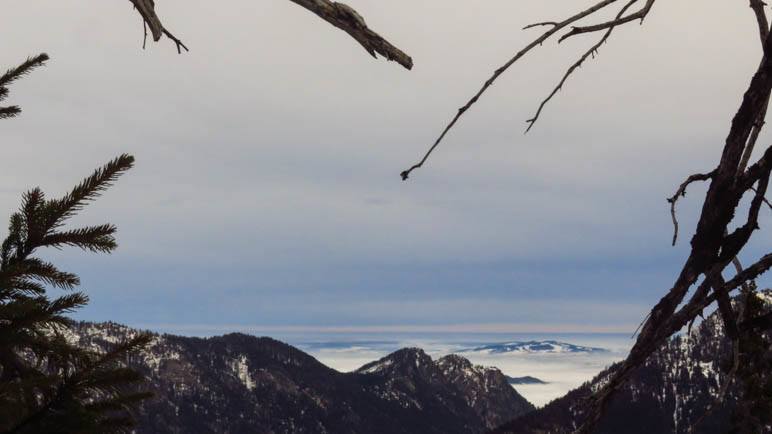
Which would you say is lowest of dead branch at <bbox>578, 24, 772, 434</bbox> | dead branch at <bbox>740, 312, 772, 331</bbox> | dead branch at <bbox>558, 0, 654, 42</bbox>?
dead branch at <bbox>740, 312, 772, 331</bbox>

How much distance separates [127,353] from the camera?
19.9 ft

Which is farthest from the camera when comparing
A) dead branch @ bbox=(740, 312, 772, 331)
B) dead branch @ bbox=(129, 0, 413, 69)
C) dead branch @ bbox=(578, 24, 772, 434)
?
dead branch @ bbox=(740, 312, 772, 331)

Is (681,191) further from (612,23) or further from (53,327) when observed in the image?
(53,327)

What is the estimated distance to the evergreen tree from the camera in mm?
5582

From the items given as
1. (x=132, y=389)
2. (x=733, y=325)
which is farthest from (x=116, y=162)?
(x=733, y=325)

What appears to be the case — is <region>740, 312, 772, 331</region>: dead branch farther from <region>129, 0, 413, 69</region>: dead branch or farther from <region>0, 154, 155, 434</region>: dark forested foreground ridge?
<region>0, 154, 155, 434</region>: dark forested foreground ridge

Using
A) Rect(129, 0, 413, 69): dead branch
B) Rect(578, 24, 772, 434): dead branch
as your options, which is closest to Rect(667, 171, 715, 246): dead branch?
Rect(578, 24, 772, 434): dead branch

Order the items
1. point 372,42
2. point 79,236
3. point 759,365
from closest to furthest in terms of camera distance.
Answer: point 372,42
point 759,365
point 79,236

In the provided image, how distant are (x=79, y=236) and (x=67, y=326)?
78 cm

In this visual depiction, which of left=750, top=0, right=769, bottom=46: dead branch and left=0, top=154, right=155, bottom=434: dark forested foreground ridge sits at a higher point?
left=750, top=0, right=769, bottom=46: dead branch

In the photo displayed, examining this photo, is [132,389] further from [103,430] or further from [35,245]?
[35,245]

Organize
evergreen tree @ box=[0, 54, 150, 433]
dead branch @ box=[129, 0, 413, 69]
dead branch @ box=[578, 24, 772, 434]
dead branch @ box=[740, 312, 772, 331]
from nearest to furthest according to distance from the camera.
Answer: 1. dead branch @ box=[129, 0, 413, 69]
2. dead branch @ box=[578, 24, 772, 434]
3. dead branch @ box=[740, 312, 772, 331]
4. evergreen tree @ box=[0, 54, 150, 433]

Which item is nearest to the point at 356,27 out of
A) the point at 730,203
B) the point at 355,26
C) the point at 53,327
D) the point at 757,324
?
the point at 355,26

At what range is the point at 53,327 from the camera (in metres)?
6.33
